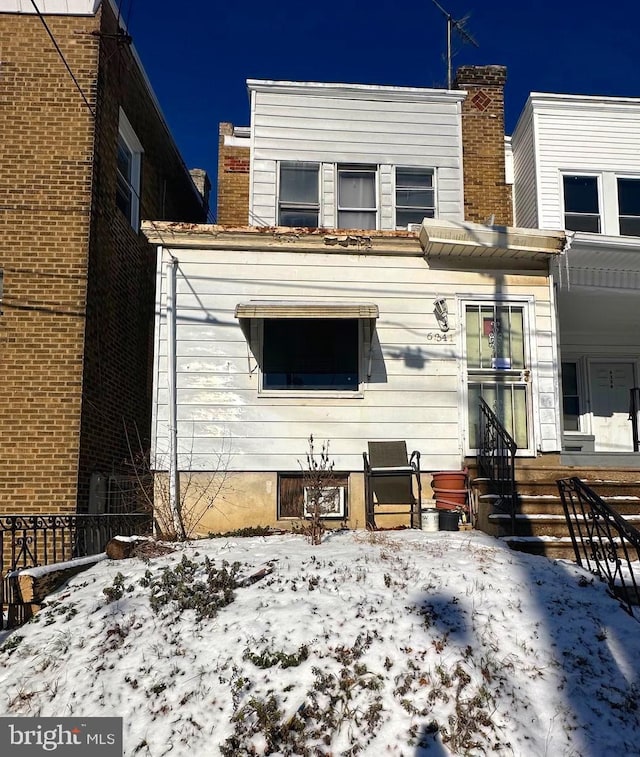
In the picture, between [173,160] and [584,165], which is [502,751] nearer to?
[584,165]

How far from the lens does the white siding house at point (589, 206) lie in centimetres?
1116

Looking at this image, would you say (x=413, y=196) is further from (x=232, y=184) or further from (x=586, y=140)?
(x=586, y=140)

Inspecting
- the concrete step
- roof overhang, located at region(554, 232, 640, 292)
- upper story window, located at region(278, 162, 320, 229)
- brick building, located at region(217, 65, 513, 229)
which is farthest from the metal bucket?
brick building, located at region(217, 65, 513, 229)

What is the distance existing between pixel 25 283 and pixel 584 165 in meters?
9.01

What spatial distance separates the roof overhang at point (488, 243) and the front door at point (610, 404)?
13.1ft

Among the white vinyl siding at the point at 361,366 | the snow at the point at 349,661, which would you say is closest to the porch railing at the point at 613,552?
the snow at the point at 349,661

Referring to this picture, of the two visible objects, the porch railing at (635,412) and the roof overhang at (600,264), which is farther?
the porch railing at (635,412)

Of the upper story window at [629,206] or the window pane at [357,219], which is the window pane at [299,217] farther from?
the upper story window at [629,206]

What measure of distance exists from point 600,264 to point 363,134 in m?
4.24

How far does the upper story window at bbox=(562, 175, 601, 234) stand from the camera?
1119 centimetres

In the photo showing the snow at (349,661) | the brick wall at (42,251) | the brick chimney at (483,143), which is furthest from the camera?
the brick chimney at (483,143)

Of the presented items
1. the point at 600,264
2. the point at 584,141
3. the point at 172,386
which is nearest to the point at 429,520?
the point at 172,386

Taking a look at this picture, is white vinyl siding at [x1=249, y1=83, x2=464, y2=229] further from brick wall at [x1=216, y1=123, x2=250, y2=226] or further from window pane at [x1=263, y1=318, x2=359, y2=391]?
window pane at [x1=263, y1=318, x2=359, y2=391]

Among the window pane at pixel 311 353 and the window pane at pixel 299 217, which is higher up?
the window pane at pixel 299 217
